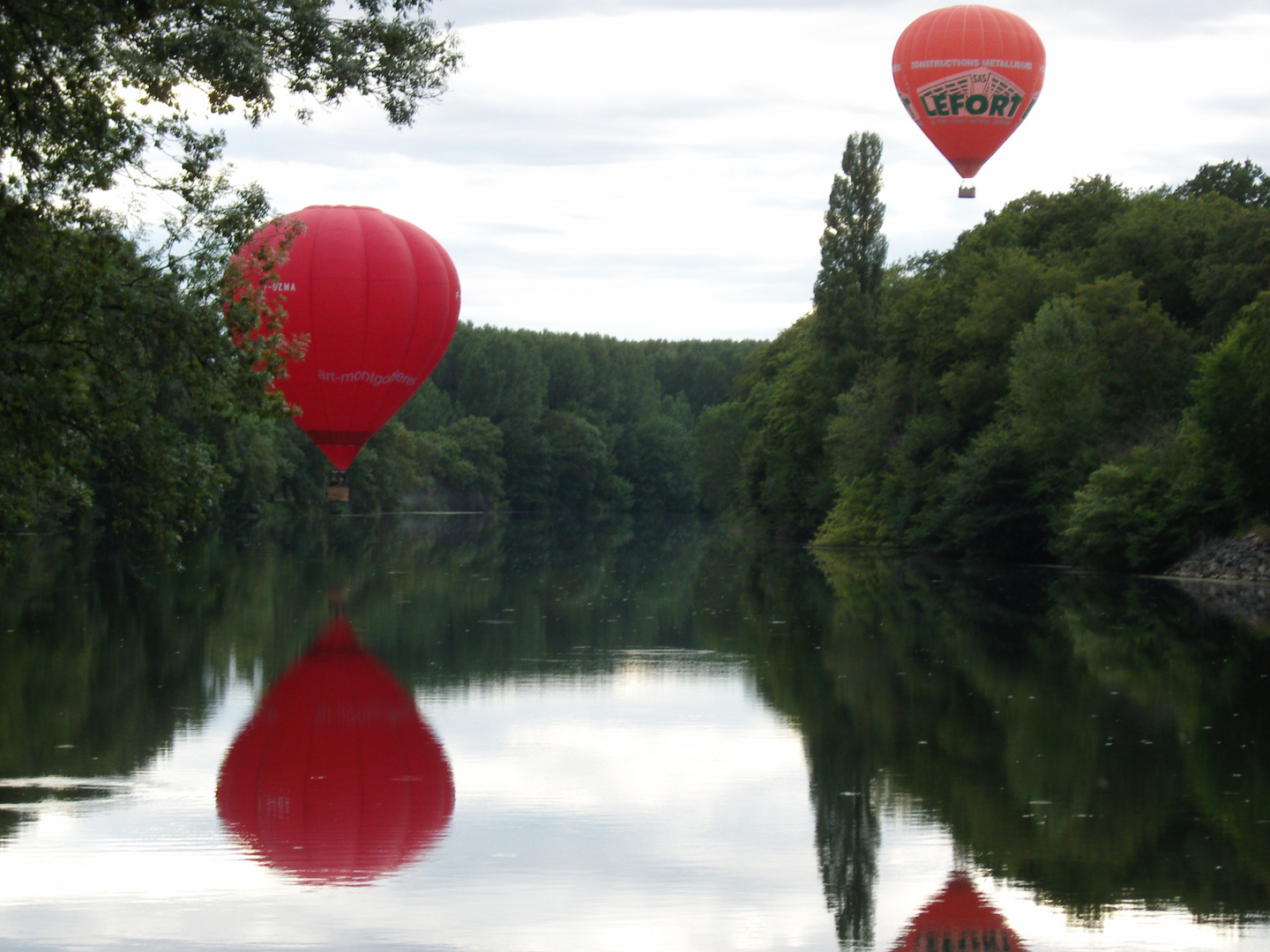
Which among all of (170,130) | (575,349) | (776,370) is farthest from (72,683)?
(575,349)

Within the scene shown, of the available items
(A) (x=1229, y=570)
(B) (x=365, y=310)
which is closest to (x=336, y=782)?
(B) (x=365, y=310)

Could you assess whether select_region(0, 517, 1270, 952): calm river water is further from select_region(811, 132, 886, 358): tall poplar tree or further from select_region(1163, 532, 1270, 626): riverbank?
select_region(811, 132, 886, 358): tall poplar tree

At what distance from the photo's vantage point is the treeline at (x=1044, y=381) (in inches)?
1513

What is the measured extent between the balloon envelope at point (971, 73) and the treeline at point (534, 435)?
56.9 m

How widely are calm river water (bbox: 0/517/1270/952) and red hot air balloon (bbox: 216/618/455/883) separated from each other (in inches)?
1.9

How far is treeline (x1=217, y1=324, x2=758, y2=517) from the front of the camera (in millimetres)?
112375

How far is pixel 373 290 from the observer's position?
3047 cm

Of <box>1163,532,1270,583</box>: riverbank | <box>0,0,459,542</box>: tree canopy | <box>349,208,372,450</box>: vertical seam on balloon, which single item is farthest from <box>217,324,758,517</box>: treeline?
<box>0,0,459,542</box>: tree canopy

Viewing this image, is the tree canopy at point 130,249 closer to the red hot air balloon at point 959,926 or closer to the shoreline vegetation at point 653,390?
the shoreline vegetation at point 653,390

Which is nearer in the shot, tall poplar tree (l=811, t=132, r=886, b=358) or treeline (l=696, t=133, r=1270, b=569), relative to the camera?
treeline (l=696, t=133, r=1270, b=569)

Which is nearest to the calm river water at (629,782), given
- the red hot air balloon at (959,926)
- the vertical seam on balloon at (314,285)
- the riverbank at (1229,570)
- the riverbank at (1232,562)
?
the red hot air balloon at (959,926)

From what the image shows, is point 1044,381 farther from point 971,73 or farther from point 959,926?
point 959,926

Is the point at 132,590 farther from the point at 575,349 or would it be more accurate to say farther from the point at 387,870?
the point at 575,349

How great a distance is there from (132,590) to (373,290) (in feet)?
23.9
